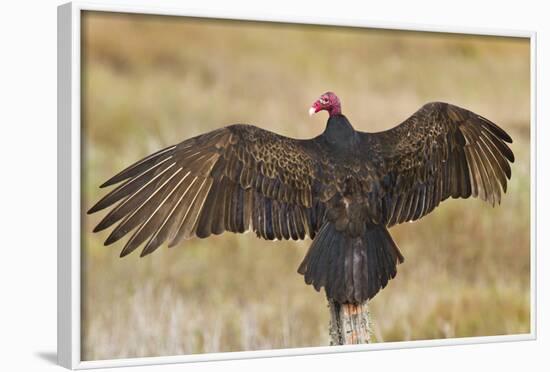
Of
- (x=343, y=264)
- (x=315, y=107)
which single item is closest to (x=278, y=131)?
(x=315, y=107)

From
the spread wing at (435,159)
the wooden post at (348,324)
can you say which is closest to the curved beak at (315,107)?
the spread wing at (435,159)

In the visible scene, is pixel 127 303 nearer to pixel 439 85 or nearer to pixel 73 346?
pixel 73 346

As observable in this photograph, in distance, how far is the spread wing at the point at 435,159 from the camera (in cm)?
542

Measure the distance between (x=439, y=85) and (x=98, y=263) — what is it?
7.14 ft

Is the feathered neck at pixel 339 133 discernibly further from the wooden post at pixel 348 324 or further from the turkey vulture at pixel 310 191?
the wooden post at pixel 348 324

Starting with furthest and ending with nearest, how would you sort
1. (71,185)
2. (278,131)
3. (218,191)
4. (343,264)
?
(278,131) < (343,264) < (218,191) < (71,185)

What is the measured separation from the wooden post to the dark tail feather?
49 mm

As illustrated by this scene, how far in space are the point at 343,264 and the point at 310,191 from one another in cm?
Result: 40

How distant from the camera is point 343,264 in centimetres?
518

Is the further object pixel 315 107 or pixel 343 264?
pixel 315 107

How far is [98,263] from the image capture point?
5059mm

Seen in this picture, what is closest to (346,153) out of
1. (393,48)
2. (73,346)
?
(393,48)

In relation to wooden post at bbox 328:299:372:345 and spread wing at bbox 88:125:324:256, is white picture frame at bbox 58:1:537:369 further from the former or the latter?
wooden post at bbox 328:299:372:345

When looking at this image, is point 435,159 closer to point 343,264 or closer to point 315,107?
point 315,107
